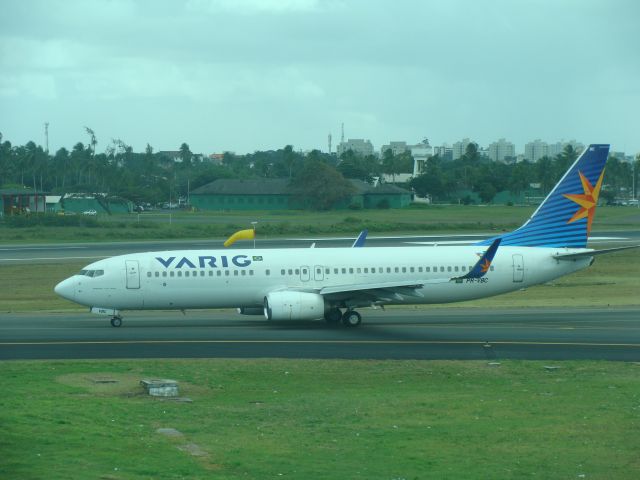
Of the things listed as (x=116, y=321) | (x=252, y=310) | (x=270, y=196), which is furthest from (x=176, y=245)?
(x=270, y=196)

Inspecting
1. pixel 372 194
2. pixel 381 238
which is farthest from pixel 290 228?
pixel 372 194

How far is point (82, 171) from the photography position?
15838 cm

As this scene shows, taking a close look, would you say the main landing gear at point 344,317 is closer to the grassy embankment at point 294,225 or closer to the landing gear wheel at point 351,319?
the landing gear wheel at point 351,319

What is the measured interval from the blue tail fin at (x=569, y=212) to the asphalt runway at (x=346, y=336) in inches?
134

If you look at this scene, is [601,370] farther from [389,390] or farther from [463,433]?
[463,433]

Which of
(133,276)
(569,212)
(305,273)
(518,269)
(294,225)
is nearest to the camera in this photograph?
(133,276)

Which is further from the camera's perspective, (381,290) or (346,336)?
(381,290)

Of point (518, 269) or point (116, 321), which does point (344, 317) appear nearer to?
point (518, 269)

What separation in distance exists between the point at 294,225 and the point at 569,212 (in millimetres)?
56519

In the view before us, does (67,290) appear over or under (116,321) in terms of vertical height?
over

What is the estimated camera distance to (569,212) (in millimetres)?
43469

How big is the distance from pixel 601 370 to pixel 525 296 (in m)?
23.3

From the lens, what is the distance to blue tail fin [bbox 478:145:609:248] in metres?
43.4

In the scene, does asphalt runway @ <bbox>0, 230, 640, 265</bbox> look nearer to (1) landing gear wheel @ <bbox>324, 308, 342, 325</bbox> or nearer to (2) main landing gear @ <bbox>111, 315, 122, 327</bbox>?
(2) main landing gear @ <bbox>111, 315, 122, 327</bbox>
